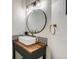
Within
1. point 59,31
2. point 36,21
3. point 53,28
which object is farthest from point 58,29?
point 36,21

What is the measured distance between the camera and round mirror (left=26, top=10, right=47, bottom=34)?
2.60 m

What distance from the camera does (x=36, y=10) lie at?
284cm

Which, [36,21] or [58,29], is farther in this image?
[36,21]

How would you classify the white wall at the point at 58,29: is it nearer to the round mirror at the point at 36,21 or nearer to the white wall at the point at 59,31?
the white wall at the point at 59,31

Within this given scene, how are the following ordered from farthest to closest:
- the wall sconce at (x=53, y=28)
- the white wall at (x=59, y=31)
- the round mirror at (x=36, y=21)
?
the round mirror at (x=36, y=21) → the wall sconce at (x=53, y=28) → the white wall at (x=59, y=31)

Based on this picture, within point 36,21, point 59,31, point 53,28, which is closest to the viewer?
point 59,31

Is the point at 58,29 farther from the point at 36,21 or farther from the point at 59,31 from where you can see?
the point at 36,21

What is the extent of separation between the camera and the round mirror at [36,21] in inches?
102

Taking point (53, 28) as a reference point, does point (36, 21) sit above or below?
above

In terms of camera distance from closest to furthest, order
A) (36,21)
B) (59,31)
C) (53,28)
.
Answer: (59,31) < (53,28) < (36,21)

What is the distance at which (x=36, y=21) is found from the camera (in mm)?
2891

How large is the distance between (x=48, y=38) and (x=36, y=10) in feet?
2.94

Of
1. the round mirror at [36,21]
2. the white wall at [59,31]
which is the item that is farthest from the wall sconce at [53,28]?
the round mirror at [36,21]
